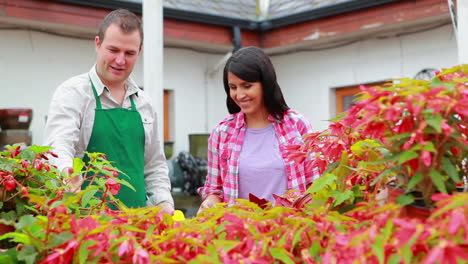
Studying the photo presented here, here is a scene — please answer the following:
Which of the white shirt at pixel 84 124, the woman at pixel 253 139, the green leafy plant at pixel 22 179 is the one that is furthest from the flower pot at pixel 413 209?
the woman at pixel 253 139

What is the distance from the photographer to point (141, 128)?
7.44 feet

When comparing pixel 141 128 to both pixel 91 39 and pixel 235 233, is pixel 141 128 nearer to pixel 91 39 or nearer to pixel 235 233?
pixel 235 233

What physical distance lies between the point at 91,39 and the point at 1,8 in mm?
1407

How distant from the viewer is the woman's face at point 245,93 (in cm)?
234

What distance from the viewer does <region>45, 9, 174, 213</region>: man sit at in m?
2.06

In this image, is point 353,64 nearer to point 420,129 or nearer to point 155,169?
point 155,169

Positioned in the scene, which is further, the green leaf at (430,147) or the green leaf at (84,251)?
the green leaf at (84,251)

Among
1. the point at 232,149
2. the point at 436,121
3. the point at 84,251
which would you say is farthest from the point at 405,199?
the point at 232,149

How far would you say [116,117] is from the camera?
219 centimetres

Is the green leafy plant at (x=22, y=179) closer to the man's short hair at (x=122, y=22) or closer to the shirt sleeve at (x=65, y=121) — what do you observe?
the shirt sleeve at (x=65, y=121)

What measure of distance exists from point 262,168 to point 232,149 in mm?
165

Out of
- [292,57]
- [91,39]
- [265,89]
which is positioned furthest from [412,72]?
[265,89]

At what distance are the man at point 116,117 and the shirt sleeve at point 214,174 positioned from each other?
213 millimetres

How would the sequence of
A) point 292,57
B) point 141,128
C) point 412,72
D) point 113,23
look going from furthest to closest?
point 292,57
point 412,72
point 141,128
point 113,23
